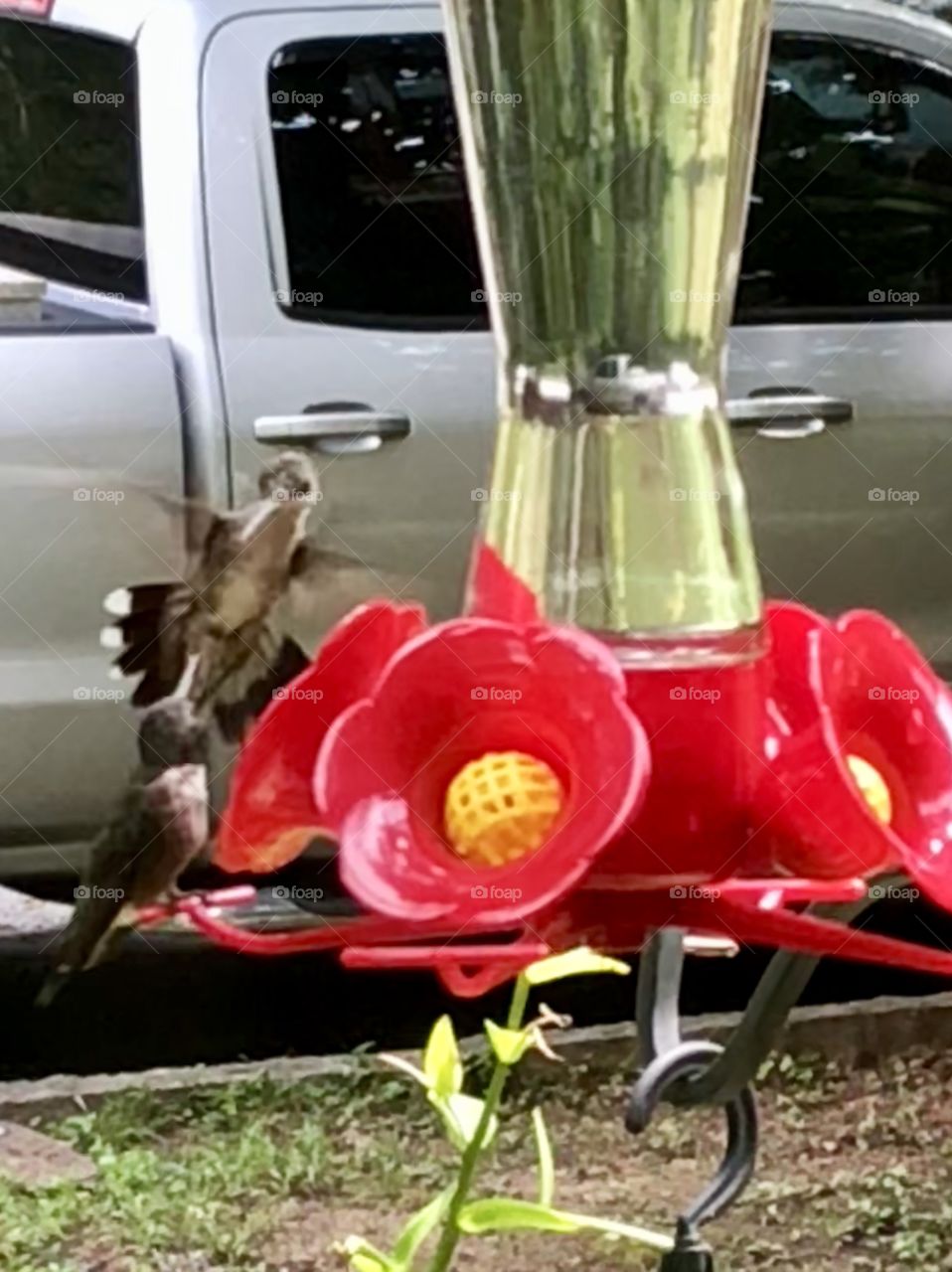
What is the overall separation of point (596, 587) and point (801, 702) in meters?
0.07

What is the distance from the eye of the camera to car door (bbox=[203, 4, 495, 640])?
3.05ft

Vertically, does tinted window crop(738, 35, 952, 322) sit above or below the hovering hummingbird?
above

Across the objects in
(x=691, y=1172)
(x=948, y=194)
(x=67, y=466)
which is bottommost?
(x=691, y=1172)

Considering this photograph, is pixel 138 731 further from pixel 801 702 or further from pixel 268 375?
pixel 801 702

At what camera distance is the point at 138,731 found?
965 millimetres

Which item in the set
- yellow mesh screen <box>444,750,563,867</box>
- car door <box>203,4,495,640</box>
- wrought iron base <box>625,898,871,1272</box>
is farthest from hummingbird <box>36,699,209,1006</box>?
yellow mesh screen <box>444,750,563,867</box>

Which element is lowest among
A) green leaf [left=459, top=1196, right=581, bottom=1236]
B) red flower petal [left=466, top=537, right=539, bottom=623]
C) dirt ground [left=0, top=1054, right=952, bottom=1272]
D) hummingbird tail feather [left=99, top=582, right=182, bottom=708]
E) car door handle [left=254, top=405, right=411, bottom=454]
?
dirt ground [left=0, top=1054, right=952, bottom=1272]

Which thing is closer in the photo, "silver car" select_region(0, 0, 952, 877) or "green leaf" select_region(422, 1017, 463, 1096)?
"green leaf" select_region(422, 1017, 463, 1096)

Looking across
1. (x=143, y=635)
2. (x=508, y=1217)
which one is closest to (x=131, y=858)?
(x=143, y=635)

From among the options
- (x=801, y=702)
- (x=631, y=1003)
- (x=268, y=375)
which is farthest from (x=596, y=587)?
(x=631, y=1003)

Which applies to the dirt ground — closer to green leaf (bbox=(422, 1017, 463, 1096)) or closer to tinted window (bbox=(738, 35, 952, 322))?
green leaf (bbox=(422, 1017, 463, 1096))

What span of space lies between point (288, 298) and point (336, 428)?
8 centimetres

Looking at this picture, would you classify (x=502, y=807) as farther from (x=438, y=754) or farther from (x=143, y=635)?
(x=143, y=635)

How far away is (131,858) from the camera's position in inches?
37.6
